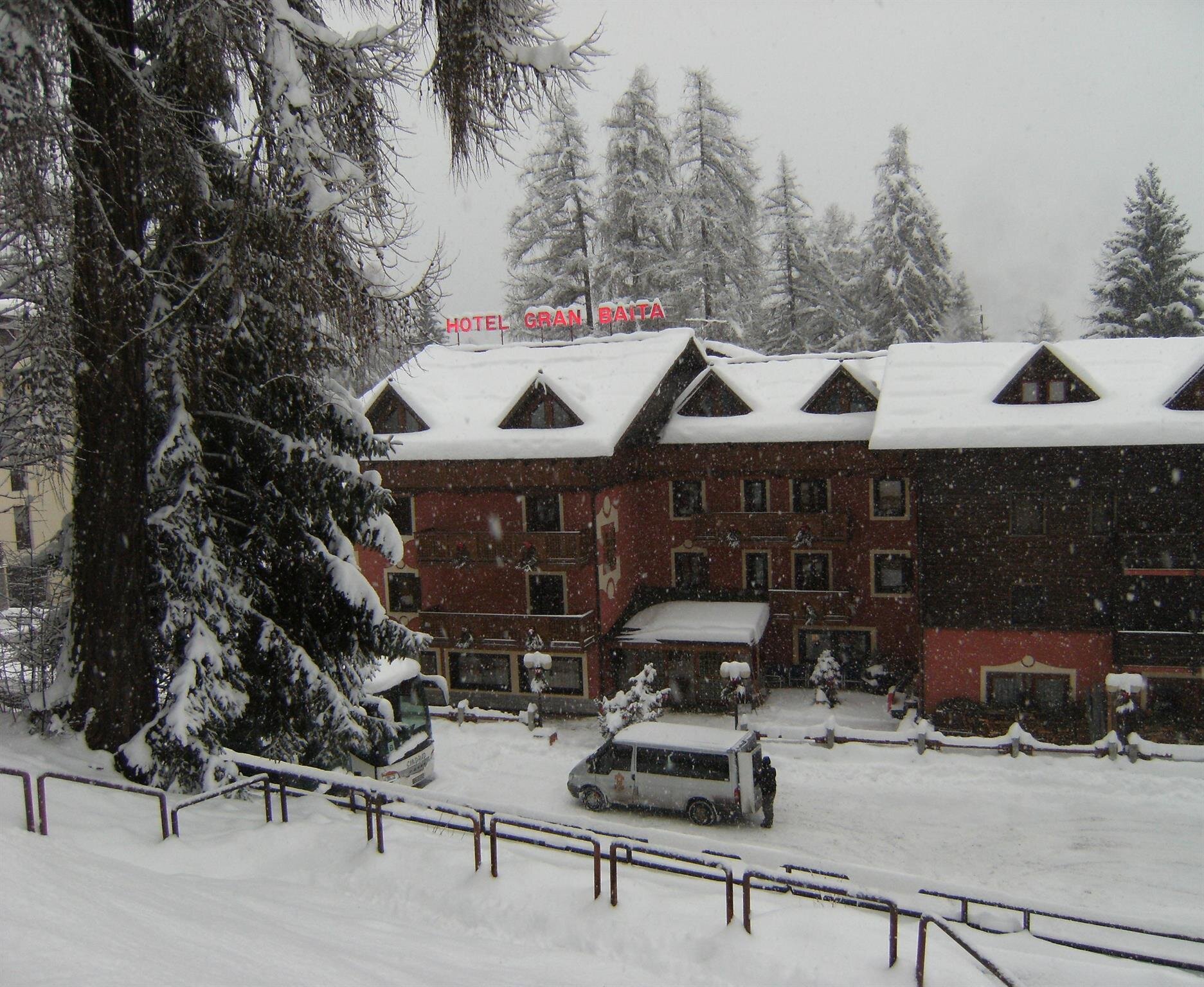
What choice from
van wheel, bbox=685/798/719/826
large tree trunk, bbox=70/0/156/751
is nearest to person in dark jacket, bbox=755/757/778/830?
van wheel, bbox=685/798/719/826

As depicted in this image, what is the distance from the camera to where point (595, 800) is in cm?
1833

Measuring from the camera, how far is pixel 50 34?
238 inches

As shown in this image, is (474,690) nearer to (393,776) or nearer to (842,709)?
(393,776)

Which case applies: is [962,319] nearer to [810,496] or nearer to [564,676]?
[810,496]

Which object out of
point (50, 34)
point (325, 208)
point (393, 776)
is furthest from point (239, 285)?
point (393, 776)

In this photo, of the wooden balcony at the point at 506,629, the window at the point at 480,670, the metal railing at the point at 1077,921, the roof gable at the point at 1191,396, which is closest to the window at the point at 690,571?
the wooden balcony at the point at 506,629

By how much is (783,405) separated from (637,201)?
16.1 meters

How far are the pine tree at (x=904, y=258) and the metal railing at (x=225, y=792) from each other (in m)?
39.1

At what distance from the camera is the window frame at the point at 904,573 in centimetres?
2648

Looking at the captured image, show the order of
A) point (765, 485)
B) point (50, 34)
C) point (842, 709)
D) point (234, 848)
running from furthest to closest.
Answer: point (765, 485)
point (842, 709)
point (234, 848)
point (50, 34)

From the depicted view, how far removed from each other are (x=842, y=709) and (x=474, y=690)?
34.8ft

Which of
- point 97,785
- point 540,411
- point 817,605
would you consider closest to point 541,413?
point 540,411

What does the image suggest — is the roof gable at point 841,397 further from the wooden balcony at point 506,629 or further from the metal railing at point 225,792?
the metal railing at point 225,792

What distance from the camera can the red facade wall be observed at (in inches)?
877
